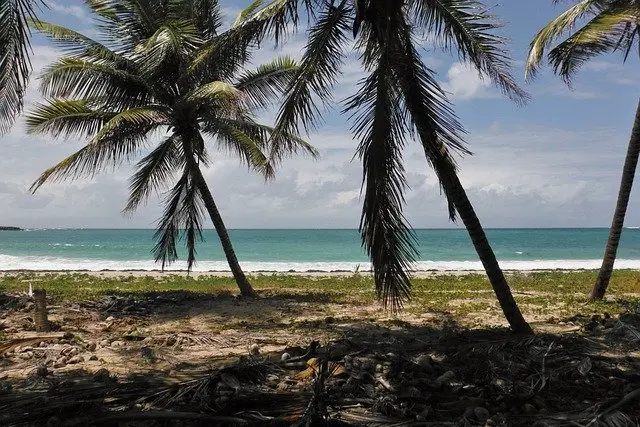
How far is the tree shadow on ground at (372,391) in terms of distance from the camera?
4.58 m

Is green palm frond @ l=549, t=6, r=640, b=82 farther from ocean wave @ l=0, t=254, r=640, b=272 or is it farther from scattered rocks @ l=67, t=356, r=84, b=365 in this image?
ocean wave @ l=0, t=254, r=640, b=272

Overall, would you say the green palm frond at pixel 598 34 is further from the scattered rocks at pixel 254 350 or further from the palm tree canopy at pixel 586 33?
the scattered rocks at pixel 254 350

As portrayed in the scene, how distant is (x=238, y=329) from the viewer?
9.20 meters

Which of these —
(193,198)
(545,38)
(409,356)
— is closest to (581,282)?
(545,38)

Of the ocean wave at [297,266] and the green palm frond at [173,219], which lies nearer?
the green palm frond at [173,219]

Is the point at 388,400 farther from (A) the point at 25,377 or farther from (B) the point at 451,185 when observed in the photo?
(A) the point at 25,377

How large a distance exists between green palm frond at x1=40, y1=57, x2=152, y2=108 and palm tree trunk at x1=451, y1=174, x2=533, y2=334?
822 centimetres

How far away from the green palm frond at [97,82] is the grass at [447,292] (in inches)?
181


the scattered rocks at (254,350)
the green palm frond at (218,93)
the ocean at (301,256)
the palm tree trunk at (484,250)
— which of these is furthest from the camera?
the ocean at (301,256)

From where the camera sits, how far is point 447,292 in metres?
15.0

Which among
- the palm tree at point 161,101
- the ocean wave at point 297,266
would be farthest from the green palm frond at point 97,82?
the ocean wave at point 297,266

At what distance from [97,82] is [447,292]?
32.9 ft

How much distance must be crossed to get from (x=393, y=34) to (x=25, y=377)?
5826mm

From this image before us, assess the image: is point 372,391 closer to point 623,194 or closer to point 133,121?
point 623,194
